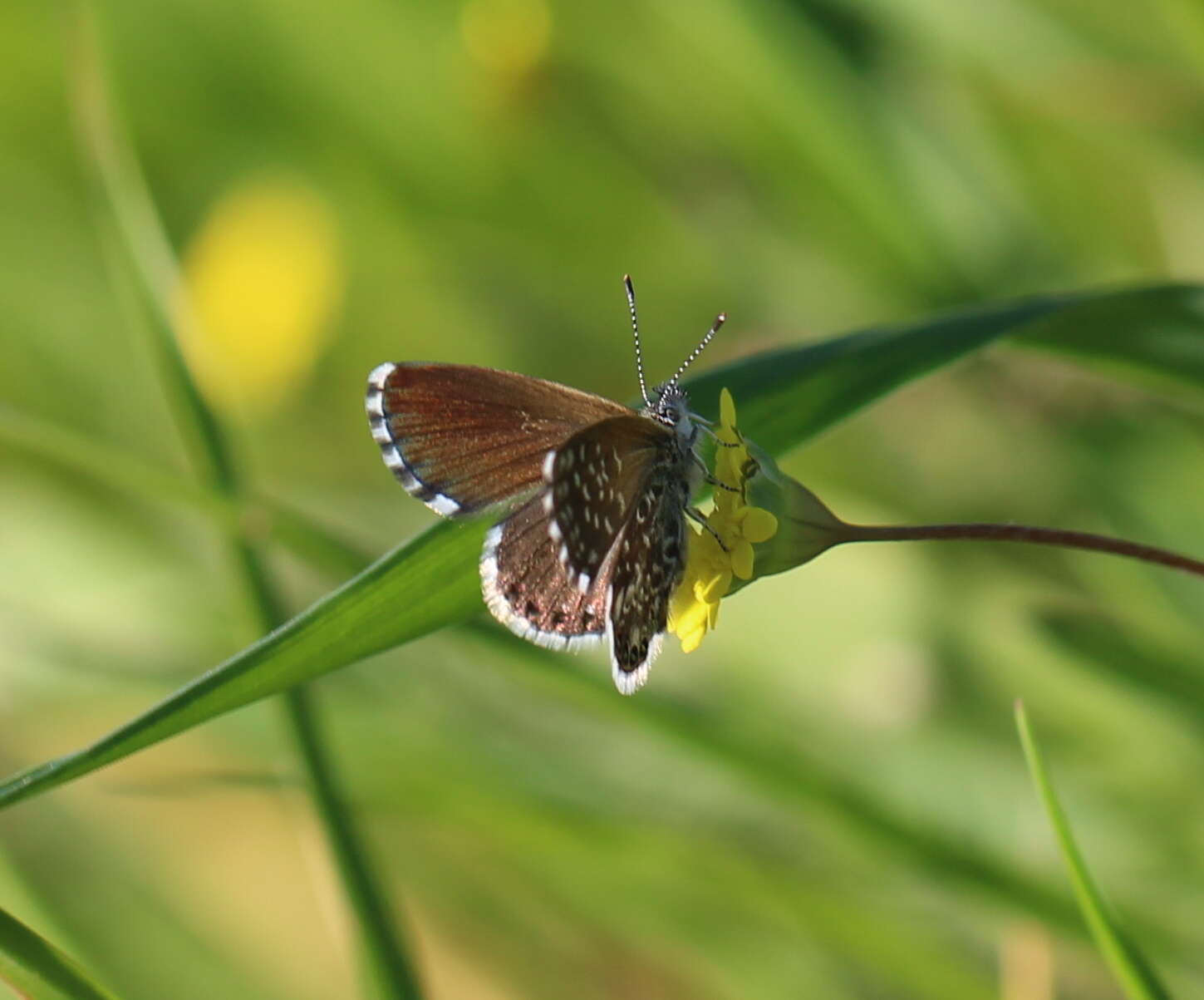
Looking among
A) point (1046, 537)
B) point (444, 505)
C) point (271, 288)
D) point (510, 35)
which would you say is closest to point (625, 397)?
point (510, 35)

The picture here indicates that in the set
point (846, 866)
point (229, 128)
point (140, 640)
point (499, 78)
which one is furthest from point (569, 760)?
point (229, 128)

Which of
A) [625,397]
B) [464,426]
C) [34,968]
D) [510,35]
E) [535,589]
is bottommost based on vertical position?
[34,968]

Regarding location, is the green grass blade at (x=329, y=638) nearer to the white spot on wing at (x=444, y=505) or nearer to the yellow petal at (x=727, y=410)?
the white spot on wing at (x=444, y=505)

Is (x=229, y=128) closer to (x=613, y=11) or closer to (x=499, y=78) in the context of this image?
(x=499, y=78)

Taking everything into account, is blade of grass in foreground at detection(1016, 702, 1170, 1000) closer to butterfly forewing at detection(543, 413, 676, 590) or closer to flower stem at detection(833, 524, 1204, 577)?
flower stem at detection(833, 524, 1204, 577)

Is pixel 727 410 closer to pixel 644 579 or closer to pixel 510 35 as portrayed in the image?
pixel 644 579

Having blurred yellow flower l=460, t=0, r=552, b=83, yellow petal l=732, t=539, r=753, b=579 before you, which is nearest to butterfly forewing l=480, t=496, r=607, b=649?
yellow petal l=732, t=539, r=753, b=579
